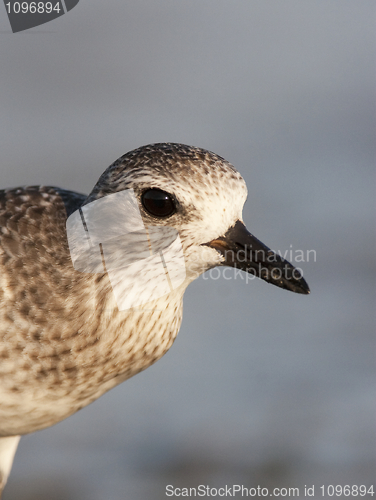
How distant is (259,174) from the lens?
31.6 feet

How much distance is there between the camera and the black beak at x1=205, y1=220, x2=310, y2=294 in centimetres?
352

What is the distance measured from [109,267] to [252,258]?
71 centimetres

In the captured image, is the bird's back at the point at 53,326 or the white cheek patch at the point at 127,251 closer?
the white cheek patch at the point at 127,251

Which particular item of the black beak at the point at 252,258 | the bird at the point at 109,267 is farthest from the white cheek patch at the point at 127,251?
the black beak at the point at 252,258

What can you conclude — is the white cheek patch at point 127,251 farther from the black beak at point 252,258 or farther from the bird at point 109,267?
the black beak at point 252,258

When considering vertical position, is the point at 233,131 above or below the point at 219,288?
above

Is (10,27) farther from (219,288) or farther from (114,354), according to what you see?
(114,354)

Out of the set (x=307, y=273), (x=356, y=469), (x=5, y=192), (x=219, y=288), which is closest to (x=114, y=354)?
(x=5, y=192)

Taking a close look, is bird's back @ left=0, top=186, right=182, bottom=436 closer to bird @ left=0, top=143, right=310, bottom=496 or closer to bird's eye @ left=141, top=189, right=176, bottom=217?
bird @ left=0, top=143, right=310, bottom=496

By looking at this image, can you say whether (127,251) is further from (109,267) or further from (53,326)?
(53,326)

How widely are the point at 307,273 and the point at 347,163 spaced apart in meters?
2.27

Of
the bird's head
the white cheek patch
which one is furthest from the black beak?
the white cheek patch

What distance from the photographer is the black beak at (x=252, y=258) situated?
3.52 metres

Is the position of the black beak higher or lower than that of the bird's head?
lower
